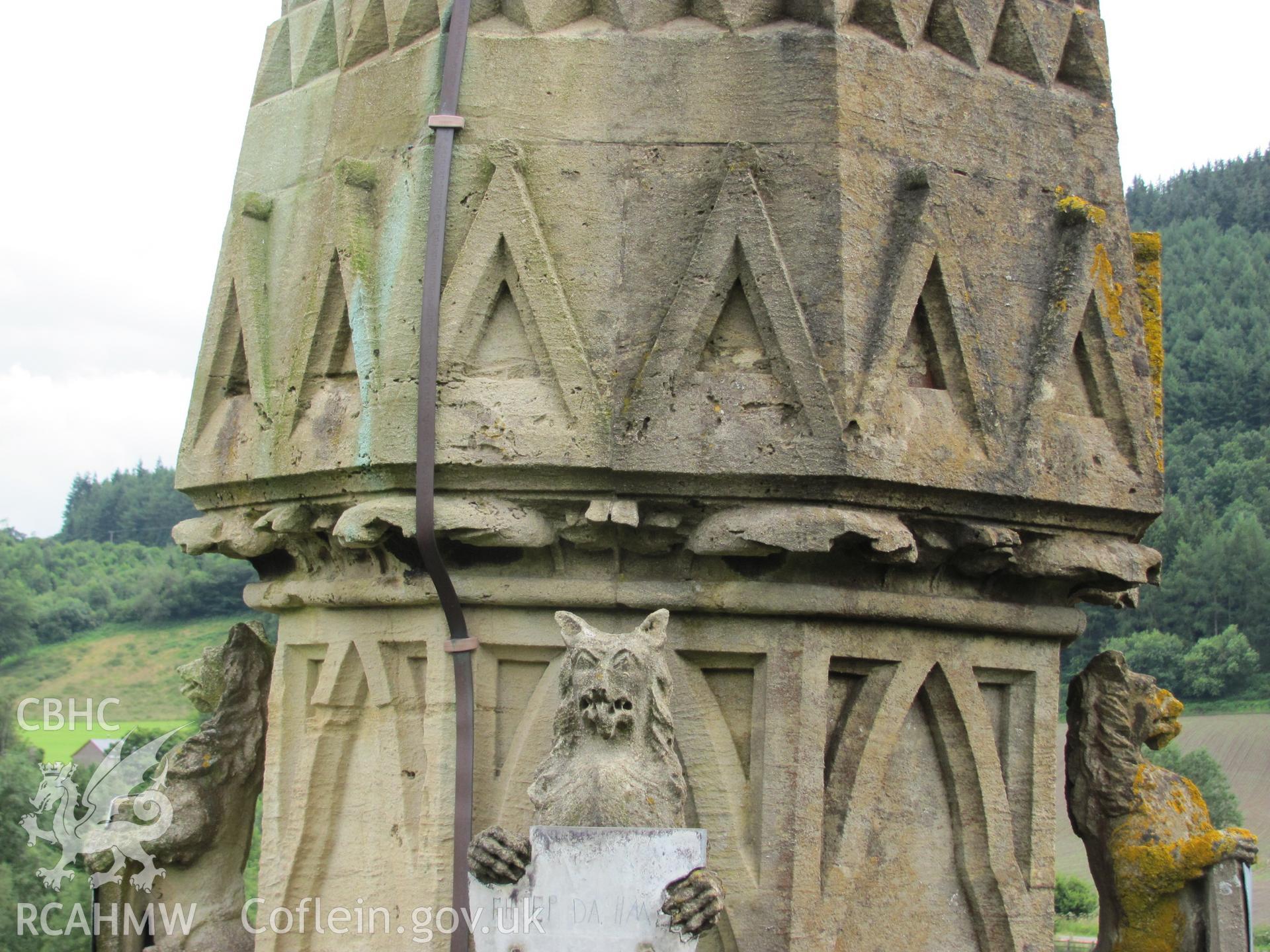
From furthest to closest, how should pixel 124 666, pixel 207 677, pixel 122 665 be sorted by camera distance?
pixel 122 665 < pixel 124 666 < pixel 207 677

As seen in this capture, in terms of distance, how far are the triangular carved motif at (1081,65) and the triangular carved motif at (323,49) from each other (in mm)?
2858

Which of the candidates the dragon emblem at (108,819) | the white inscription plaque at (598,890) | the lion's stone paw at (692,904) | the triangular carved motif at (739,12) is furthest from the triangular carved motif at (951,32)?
the dragon emblem at (108,819)

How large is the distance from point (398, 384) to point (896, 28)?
2.17 meters

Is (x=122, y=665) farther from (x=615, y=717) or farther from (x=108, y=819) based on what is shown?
(x=615, y=717)

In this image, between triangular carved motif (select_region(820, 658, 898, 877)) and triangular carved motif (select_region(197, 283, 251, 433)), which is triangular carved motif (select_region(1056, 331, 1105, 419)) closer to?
triangular carved motif (select_region(820, 658, 898, 877))

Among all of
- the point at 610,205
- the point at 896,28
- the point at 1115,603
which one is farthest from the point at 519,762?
the point at 896,28

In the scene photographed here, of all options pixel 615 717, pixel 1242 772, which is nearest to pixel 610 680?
pixel 615 717

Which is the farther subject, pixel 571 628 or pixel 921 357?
pixel 921 357

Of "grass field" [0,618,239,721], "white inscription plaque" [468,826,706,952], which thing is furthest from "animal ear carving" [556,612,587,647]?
"grass field" [0,618,239,721]

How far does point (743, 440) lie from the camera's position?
5.43 m

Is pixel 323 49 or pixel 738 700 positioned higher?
pixel 323 49

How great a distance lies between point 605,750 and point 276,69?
3459 millimetres

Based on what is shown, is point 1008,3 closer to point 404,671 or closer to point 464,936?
point 404,671

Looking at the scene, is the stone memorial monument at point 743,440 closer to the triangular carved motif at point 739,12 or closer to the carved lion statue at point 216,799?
the triangular carved motif at point 739,12
